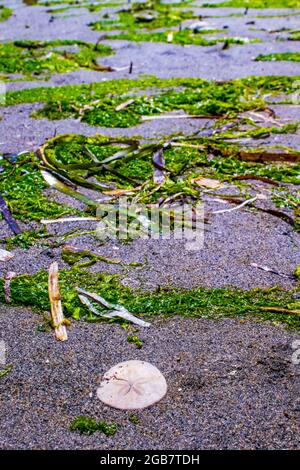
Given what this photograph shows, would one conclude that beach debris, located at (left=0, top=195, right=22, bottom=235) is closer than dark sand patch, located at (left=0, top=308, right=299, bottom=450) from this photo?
No

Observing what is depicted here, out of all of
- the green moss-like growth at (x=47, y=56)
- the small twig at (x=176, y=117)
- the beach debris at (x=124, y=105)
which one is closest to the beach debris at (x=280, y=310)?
the small twig at (x=176, y=117)

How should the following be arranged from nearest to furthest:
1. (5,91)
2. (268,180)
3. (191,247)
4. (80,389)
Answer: (80,389)
(191,247)
(268,180)
(5,91)

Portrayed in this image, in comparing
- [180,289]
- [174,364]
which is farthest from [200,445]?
[180,289]

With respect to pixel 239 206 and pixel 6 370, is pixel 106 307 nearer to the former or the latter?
pixel 6 370

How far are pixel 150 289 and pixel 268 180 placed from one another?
138 centimetres

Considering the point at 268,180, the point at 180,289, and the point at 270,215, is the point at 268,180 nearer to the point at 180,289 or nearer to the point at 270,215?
the point at 270,215

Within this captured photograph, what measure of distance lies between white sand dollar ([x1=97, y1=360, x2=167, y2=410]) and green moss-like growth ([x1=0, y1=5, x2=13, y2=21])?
26.8 feet

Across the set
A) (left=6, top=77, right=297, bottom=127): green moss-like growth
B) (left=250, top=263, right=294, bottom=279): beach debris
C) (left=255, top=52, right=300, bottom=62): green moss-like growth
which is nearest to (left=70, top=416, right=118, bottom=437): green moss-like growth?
(left=250, top=263, right=294, bottom=279): beach debris

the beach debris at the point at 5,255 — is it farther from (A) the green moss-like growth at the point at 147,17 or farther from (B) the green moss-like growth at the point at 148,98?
(A) the green moss-like growth at the point at 147,17

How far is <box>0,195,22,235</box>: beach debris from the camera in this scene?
3.38m

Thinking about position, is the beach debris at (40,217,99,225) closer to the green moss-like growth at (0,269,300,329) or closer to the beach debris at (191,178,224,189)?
the green moss-like growth at (0,269,300,329)

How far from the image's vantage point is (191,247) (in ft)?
10.5

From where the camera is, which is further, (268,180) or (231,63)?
(231,63)

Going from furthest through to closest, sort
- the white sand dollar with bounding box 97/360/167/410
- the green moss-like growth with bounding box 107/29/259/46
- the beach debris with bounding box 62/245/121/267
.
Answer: the green moss-like growth with bounding box 107/29/259/46, the beach debris with bounding box 62/245/121/267, the white sand dollar with bounding box 97/360/167/410
